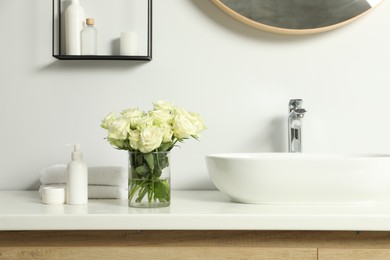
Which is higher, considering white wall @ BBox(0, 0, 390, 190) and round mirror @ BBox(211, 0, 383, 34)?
round mirror @ BBox(211, 0, 383, 34)

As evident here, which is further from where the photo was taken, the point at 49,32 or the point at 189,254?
the point at 49,32

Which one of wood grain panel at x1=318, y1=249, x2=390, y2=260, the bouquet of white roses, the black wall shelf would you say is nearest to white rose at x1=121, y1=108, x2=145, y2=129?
the bouquet of white roses

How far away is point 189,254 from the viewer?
49.3 inches

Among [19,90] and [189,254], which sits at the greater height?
[19,90]

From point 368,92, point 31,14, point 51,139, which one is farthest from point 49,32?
point 368,92

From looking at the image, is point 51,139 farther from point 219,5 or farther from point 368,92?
point 368,92

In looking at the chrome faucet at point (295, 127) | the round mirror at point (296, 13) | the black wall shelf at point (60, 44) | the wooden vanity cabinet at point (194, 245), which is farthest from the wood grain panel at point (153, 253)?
the round mirror at point (296, 13)

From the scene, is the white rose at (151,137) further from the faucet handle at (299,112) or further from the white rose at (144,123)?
the faucet handle at (299,112)

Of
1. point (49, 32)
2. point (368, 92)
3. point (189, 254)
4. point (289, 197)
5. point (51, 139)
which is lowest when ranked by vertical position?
point (189, 254)

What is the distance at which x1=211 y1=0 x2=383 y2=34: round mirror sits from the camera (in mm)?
1780

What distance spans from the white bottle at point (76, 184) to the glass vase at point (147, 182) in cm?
13

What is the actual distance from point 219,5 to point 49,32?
→ 566 millimetres

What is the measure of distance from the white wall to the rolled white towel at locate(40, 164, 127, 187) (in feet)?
0.70

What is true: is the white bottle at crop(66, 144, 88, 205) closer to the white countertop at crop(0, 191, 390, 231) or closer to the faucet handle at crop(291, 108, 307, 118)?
the white countertop at crop(0, 191, 390, 231)
